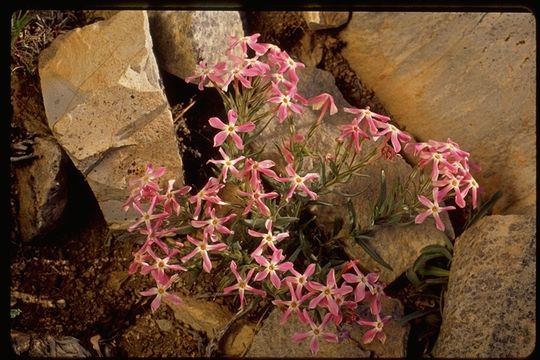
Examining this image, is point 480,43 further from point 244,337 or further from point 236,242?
point 244,337

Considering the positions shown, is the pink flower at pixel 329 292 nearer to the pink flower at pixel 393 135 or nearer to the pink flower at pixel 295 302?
the pink flower at pixel 295 302

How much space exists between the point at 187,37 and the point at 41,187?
1053 millimetres

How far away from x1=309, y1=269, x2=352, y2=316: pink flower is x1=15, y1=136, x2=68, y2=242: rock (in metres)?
1.43

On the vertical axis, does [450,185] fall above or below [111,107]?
below

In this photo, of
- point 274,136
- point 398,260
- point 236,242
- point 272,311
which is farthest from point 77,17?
point 398,260

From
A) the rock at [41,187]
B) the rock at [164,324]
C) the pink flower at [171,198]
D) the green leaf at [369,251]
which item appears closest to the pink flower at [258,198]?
the pink flower at [171,198]

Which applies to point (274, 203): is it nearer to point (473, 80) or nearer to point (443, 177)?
point (443, 177)

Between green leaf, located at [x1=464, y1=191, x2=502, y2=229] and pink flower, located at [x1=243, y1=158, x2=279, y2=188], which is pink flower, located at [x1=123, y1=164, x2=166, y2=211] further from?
green leaf, located at [x1=464, y1=191, x2=502, y2=229]

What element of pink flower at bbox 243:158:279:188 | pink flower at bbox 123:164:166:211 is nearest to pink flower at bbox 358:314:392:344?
pink flower at bbox 243:158:279:188

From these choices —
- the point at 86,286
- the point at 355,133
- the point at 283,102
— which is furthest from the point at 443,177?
the point at 86,286

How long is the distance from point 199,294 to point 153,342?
33cm

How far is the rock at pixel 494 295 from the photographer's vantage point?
3055 millimetres

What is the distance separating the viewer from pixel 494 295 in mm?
3137

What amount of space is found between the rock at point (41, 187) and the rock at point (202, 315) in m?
0.77
